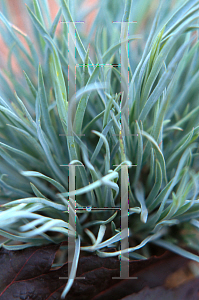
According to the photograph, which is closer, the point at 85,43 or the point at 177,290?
the point at 177,290

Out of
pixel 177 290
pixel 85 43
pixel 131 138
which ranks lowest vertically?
pixel 177 290

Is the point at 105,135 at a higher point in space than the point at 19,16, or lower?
lower

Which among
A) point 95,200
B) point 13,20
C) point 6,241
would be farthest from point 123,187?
point 13,20

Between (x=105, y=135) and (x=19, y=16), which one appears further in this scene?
(x=19, y=16)

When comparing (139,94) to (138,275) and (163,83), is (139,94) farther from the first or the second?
(138,275)

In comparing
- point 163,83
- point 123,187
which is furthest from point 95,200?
point 163,83

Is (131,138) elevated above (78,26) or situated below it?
below

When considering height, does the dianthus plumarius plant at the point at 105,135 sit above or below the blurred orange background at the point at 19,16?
below

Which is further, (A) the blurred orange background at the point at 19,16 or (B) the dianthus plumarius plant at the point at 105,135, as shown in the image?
(A) the blurred orange background at the point at 19,16
